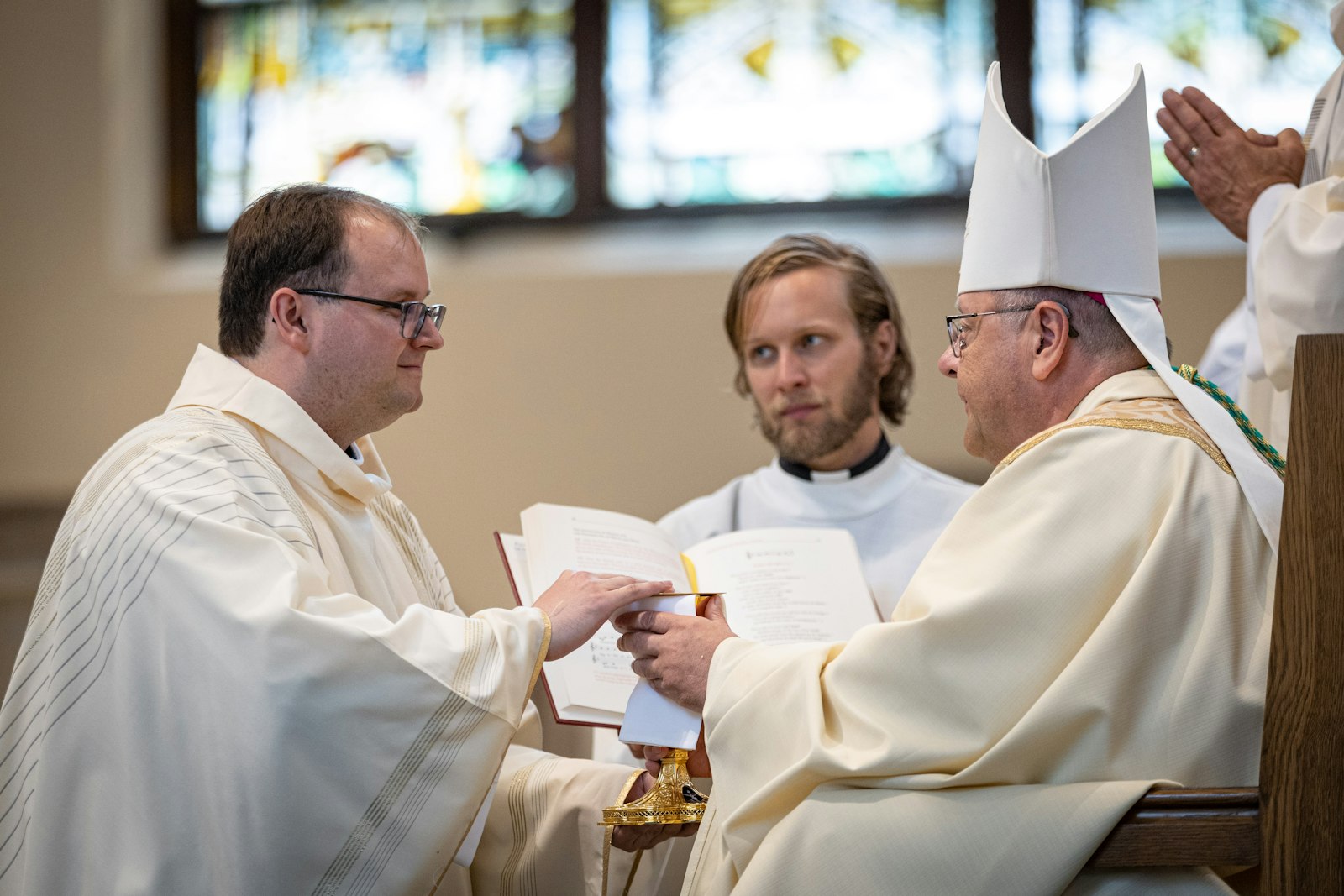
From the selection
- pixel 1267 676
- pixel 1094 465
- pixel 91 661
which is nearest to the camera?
pixel 1267 676

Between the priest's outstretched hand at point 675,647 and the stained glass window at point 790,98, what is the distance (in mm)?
4123

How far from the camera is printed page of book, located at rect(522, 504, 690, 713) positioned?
10.1ft

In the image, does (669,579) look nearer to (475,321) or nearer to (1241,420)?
(1241,420)

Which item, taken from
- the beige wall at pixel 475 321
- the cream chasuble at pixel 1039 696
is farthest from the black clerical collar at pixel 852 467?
the cream chasuble at pixel 1039 696

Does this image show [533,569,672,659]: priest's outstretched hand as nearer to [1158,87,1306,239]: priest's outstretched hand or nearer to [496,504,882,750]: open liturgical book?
[496,504,882,750]: open liturgical book

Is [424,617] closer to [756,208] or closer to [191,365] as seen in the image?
[191,365]

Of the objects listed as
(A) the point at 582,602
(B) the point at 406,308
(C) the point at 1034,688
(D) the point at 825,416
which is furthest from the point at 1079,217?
(D) the point at 825,416

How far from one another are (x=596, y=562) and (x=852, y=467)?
5.47ft

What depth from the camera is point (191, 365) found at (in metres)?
3.25

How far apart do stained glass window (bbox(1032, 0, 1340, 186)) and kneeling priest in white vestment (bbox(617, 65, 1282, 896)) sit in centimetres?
427

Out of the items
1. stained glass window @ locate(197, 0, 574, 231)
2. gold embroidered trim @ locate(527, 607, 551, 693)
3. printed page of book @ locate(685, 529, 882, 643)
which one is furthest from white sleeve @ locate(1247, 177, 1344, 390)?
stained glass window @ locate(197, 0, 574, 231)

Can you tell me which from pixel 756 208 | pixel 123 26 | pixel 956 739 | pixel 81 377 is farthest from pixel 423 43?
pixel 956 739

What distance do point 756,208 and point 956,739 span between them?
465 cm

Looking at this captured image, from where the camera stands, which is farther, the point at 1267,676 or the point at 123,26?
the point at 123,26
